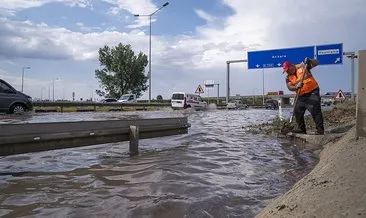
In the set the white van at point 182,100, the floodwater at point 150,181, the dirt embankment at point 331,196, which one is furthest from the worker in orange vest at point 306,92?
the white van at point 182,100

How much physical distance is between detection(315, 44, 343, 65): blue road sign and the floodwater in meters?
26.8

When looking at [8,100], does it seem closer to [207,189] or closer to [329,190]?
[207,189]

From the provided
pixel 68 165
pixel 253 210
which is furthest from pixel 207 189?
pixel 68 165

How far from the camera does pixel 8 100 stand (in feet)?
64.2

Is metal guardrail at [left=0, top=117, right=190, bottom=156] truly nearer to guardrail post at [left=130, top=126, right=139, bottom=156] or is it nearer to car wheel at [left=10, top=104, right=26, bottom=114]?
guardrail post at [left=130, top=126, right=139, bottom=156]

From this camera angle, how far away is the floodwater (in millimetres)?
4293

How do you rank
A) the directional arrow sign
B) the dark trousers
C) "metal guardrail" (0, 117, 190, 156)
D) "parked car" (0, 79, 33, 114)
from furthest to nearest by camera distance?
the directional arrow sign → "parked car" (0, 79, 33, 114) → the dark trousers → "metal guardrail" (0, 117, 190, 156)

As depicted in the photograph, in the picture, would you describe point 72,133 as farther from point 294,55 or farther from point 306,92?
point 294,55

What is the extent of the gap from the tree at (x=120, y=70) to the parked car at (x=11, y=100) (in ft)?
147

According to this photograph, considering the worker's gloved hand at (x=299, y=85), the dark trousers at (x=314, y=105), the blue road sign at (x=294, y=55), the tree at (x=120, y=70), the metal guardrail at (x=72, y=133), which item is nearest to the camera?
the metal guardrail at (x=72, y=133)

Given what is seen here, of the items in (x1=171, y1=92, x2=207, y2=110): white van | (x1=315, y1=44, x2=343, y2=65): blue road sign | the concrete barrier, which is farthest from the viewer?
(x1=171, y1=92, x2=207, y2=110): white van

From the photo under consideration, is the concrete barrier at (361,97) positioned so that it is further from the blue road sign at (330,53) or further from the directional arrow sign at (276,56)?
the directional arrow sign at (276,56)

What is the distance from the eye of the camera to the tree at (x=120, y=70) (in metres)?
65.1

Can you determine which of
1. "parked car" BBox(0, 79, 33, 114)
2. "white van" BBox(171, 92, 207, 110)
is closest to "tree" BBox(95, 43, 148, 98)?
"white van" BBox(171, 92, 207, 110)
